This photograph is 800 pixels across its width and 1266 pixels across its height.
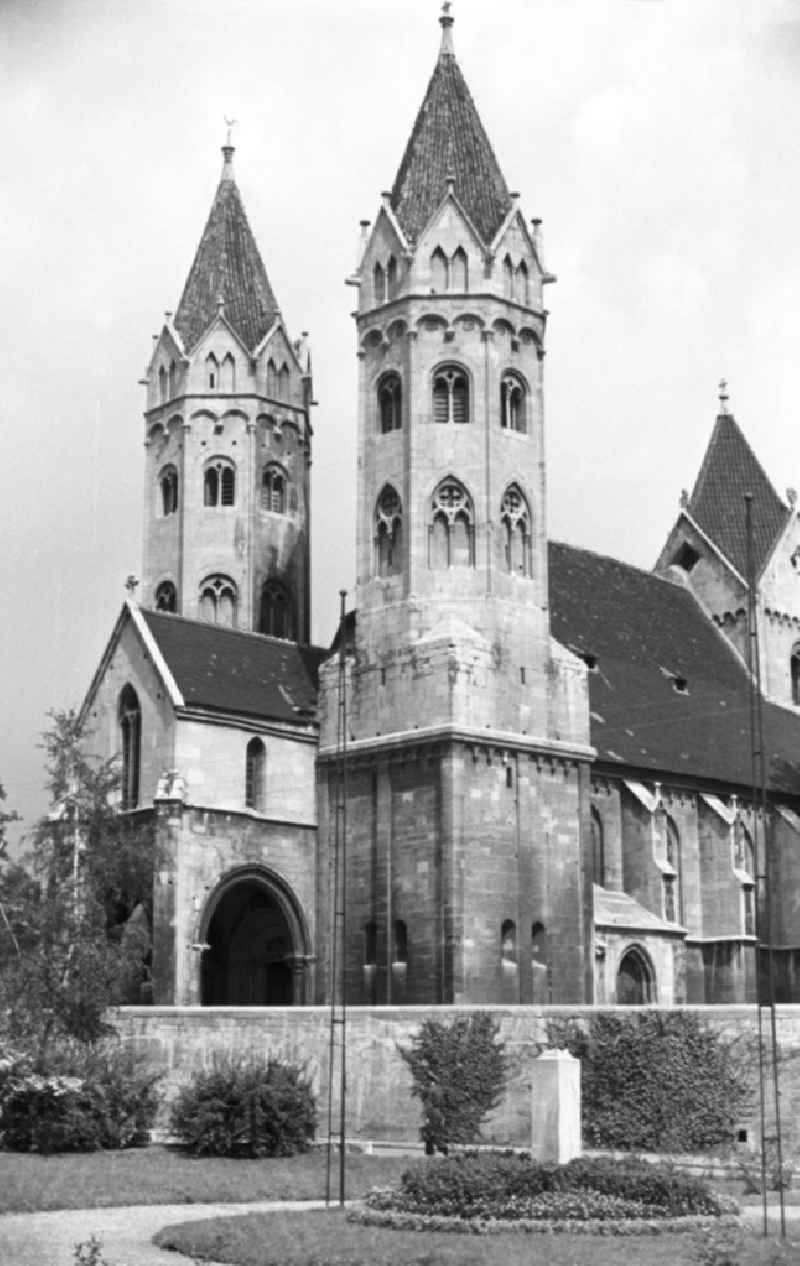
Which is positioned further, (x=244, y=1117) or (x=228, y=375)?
(x=228, y=375)

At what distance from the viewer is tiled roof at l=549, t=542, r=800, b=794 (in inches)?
2408

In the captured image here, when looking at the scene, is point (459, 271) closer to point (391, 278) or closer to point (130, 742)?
point (391, 278)

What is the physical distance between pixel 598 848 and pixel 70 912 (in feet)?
67.8

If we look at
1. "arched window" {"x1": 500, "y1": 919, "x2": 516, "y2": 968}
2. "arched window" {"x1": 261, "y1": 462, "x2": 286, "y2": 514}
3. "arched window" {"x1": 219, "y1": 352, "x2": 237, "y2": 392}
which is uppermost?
"arched window" {"x1": 219, "y1": 352, "x2": 237, "y2": 392}

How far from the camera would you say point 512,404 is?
56531 millimetres

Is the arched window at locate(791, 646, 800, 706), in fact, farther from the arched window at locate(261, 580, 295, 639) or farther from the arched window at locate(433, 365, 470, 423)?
the arched window at locate(433, 365, 470, 423)

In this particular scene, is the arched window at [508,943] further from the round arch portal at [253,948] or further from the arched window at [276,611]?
the arched window at [276,611]

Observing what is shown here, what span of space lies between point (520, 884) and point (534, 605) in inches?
319

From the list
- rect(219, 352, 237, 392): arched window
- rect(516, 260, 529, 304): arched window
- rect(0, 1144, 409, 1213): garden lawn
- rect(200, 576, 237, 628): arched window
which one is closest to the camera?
rect(0, 1144, 409, 1213): garden lawn

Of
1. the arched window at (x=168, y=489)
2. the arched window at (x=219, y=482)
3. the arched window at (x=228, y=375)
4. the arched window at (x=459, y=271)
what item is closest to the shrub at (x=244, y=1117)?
the arched window at (x=459, y=271)

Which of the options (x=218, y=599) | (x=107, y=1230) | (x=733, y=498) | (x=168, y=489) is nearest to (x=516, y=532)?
(x=218, y=599)

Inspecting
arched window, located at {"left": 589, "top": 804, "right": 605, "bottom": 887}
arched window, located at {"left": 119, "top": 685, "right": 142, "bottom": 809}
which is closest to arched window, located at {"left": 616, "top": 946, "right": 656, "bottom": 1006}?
arched window, located at {"left": 589, "top": 804, "right": 605, "bottom": 887}

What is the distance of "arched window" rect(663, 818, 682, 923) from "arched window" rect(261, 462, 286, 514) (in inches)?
751

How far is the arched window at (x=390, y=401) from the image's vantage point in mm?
56062
